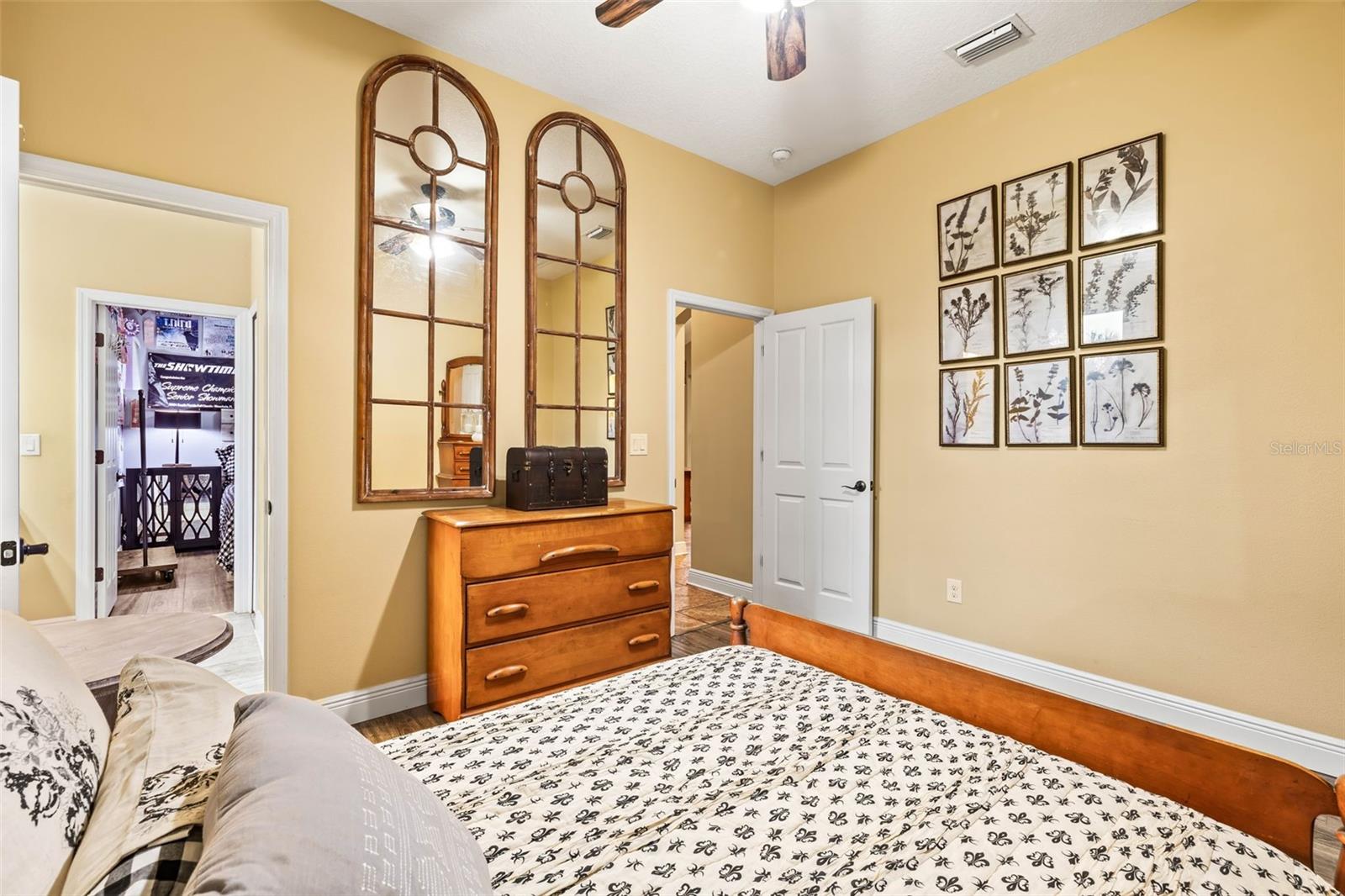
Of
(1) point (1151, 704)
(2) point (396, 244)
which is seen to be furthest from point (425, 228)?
(1) point (1151, 704)

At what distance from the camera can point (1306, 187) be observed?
2.36 m

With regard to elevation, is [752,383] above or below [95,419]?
above

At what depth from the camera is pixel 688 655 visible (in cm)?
297

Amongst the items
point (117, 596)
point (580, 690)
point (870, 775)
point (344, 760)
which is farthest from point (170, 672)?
point (117, 596)

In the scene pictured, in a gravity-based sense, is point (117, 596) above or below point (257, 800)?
below

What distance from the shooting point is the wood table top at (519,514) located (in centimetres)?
255

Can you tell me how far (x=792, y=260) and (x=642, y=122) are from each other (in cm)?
133

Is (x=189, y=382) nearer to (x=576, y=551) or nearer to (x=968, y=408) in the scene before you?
(x=576, y=551)

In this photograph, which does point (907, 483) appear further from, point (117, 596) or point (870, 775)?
point (117, 596)

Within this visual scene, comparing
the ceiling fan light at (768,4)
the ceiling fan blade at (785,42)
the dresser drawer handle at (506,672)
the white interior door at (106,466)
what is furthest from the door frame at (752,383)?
the white interior door at (106,466)

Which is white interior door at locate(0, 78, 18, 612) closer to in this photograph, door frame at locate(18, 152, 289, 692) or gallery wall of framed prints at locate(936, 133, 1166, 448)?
door frame at locate(18, 152, 289, 692)

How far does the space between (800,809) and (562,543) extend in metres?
1.77

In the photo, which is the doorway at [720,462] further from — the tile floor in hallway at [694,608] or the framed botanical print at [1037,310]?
the framed botanical print at [1037,310]

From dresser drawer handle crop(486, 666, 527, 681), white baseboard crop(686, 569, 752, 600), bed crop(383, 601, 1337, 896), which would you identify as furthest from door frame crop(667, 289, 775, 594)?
bed crop(383, 601, 1337, 896)
